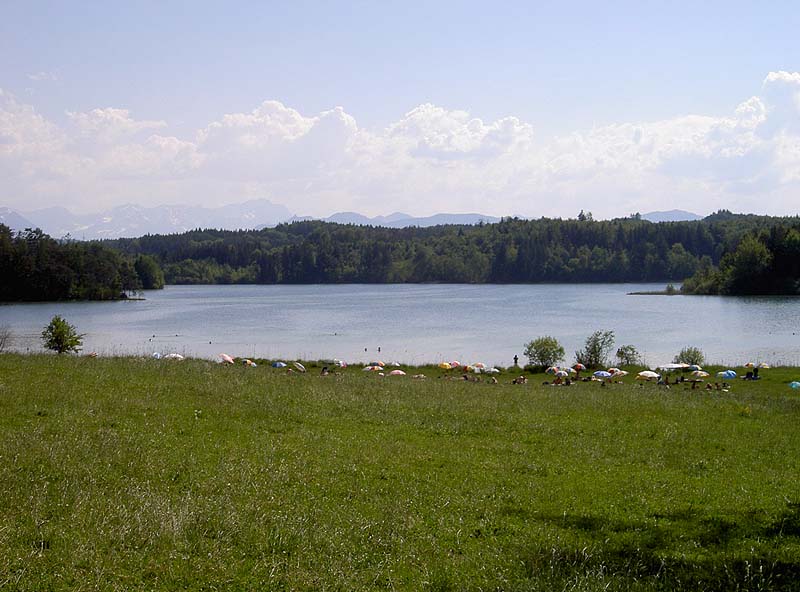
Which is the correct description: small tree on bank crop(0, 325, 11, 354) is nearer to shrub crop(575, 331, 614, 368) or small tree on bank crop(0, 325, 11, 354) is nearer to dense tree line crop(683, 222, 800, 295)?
shrub crop(575, 331, 614, 368)

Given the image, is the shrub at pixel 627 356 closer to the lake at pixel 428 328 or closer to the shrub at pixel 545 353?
the lake at pixel 428 328

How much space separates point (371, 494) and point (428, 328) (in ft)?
238

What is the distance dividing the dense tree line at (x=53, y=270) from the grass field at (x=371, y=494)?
424 feet

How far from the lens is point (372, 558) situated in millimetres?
7809

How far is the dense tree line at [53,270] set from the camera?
432 feet

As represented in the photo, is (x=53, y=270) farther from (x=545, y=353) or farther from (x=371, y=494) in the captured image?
(x=371, y=494)

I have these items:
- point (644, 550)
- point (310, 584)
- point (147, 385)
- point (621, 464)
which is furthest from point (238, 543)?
point (147, 385)

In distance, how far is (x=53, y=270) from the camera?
134m

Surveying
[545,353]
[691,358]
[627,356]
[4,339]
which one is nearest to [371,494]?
[4,339]

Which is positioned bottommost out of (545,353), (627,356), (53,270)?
(627,356)

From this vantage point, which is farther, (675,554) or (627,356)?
(627,356)

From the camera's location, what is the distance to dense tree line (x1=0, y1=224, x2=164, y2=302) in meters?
132

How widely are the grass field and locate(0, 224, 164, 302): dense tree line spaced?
129 m

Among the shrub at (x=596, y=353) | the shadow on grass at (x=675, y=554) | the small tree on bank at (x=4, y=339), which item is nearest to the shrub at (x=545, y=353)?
the shrub at (x=596, y=353)
